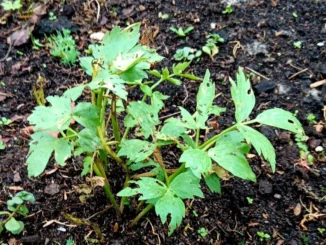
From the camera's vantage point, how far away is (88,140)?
1.69 meters

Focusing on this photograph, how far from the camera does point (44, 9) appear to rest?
3072mm

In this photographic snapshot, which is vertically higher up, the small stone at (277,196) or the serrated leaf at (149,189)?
the serrated leaf at (149,189)

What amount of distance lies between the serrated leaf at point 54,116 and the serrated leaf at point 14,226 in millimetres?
674

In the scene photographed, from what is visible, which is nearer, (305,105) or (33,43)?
(305,105)

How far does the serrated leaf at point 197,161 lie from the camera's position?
1555 millimetres

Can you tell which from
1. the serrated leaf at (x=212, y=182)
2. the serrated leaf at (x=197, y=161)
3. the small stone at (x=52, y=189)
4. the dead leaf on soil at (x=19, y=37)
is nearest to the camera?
the serrated leaf at (x=197, y=161)

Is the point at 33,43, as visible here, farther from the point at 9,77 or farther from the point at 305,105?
the point at 305,105

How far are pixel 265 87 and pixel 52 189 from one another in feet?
4.30

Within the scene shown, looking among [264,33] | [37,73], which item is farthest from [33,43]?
[264,33]

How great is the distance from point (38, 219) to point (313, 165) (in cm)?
138

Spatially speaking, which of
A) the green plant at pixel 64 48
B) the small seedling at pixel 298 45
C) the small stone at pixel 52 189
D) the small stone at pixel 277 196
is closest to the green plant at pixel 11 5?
the green plant at pixel 64 48

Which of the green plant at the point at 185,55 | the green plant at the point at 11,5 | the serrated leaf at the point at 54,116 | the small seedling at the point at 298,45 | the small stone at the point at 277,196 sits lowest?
the small stone at the point at 277,196

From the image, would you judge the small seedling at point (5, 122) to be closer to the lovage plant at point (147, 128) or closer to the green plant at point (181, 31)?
the lovage plant at point (147, 128)

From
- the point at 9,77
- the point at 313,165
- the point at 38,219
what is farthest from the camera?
the point at 9,77
